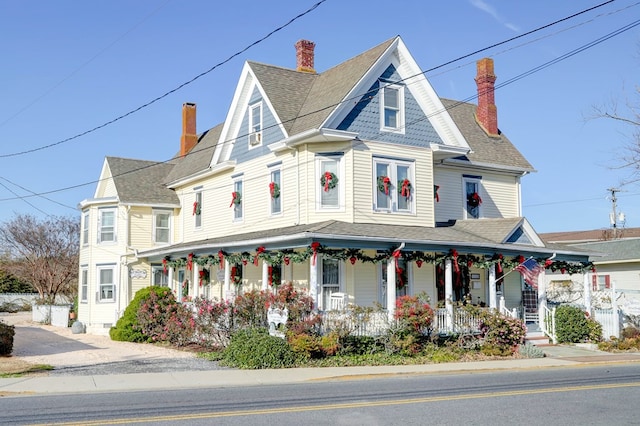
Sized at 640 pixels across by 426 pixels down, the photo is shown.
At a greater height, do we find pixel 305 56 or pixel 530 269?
pixel 305 56

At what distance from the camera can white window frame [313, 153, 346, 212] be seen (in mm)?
23000

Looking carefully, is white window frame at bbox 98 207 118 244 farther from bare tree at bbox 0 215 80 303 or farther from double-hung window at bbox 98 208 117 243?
bare tree at bbox 0 215 80 303

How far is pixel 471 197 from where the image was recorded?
27.5 meters

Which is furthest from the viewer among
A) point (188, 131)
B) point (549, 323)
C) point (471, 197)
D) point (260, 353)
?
point (188, 131)

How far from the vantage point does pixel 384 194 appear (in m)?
23.6

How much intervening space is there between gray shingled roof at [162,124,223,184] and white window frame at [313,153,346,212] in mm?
8270

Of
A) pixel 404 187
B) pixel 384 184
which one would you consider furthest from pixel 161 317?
pixel 404 187

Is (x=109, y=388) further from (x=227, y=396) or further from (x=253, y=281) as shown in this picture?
(x=253, y=281)

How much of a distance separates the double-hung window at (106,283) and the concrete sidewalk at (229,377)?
16.4 metres

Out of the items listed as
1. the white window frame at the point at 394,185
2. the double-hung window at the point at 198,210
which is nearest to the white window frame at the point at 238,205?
the double-hung window at the point at 198,210

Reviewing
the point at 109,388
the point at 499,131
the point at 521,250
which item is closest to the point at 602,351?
the point at 521,250

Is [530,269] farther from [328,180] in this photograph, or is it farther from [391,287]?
[328,180]

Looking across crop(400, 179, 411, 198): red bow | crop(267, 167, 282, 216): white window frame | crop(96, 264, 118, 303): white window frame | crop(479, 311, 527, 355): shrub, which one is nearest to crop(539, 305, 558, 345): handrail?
crop(479, 311, 527, 355): shrub

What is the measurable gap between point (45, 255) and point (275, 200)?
25.4m
